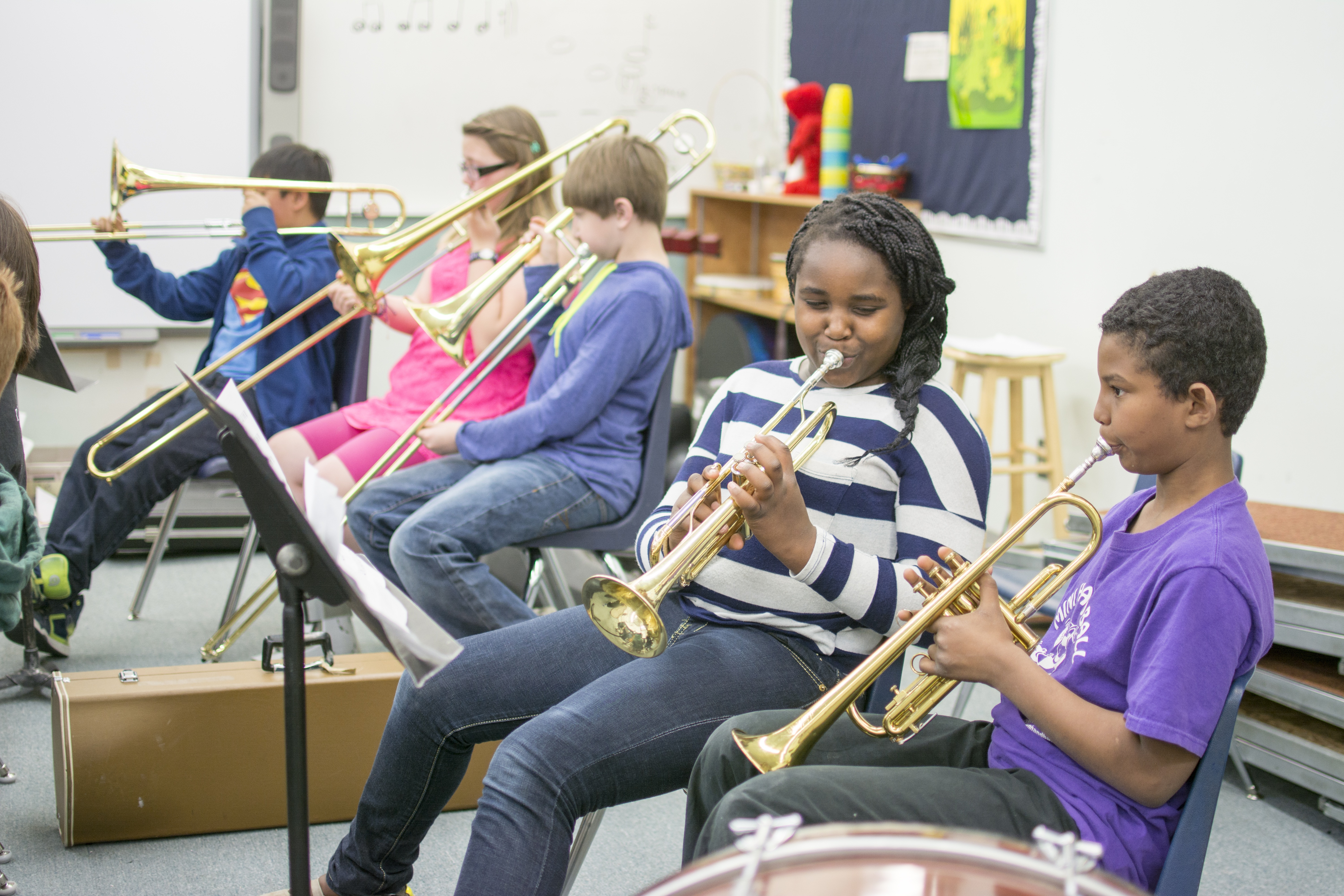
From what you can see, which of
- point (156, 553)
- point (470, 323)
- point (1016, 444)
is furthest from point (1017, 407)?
point (156, 553)

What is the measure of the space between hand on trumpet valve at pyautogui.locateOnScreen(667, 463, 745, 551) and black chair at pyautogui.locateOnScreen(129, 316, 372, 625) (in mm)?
1597

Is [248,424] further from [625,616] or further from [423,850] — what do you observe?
[423,850]

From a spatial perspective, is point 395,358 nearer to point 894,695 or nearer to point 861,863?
point 894,695

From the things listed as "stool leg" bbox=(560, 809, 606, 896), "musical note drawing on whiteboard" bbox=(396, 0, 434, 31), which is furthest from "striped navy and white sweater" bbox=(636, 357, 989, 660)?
"musical note drawing on whiteboard" bbox=(396, 0, 434, 31)

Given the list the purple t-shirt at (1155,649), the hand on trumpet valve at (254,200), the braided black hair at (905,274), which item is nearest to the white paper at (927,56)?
the hand on trumpet valve at (254,200)

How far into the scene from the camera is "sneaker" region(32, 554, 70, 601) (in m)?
2.52

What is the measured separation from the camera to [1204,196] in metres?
2.86

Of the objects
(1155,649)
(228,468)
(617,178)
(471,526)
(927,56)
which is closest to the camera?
(1155,649)

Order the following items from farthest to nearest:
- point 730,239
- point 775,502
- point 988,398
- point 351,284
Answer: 1. point 730,239
2. point 988,398
3. point 351,284
4. point 775,502

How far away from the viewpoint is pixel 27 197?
3971 mm

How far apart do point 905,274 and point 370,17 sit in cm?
368

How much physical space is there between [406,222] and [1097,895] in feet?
13.9

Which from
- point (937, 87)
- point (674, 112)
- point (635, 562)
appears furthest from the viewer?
point (674, 112)

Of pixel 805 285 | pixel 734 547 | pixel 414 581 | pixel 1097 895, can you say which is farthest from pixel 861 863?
pixel 414 581
